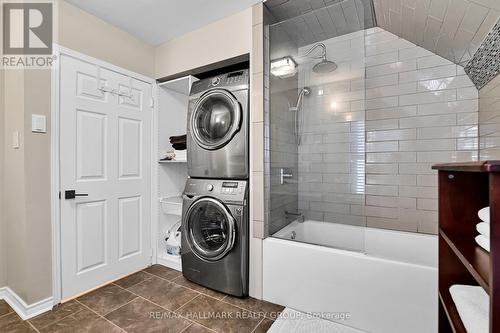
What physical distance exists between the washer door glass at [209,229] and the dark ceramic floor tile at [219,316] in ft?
1.18

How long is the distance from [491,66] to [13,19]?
3515 mm

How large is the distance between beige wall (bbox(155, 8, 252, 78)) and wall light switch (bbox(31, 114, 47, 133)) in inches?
46.6

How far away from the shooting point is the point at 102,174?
213 cm

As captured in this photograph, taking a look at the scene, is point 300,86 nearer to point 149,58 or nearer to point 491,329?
point 149,58

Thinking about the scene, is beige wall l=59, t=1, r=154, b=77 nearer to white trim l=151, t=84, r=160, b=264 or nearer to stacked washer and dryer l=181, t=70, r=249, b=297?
white trim l=151, t=84, r=160, b=264

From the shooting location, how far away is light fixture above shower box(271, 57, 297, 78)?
210 centimetres

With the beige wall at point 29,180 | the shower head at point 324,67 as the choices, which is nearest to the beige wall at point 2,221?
the beige wall at point 29,180

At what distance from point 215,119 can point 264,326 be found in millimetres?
1707

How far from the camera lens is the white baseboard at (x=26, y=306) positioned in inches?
66.1

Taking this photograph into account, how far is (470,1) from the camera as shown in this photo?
1.36 meters

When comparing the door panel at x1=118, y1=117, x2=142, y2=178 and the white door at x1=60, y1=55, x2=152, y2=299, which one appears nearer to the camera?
the white door at x1=60, y1=55, x2=152, y2=299

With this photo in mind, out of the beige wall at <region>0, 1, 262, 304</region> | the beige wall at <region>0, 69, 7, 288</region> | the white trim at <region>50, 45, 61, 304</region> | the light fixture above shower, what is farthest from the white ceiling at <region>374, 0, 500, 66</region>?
the beige wall at <region>0, 69, 7, 288</region>

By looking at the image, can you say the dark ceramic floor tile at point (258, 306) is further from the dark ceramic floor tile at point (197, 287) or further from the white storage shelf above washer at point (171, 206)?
the white storage shelf above washer at point (171, 206)

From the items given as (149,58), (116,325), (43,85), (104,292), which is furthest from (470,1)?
(104,292)
